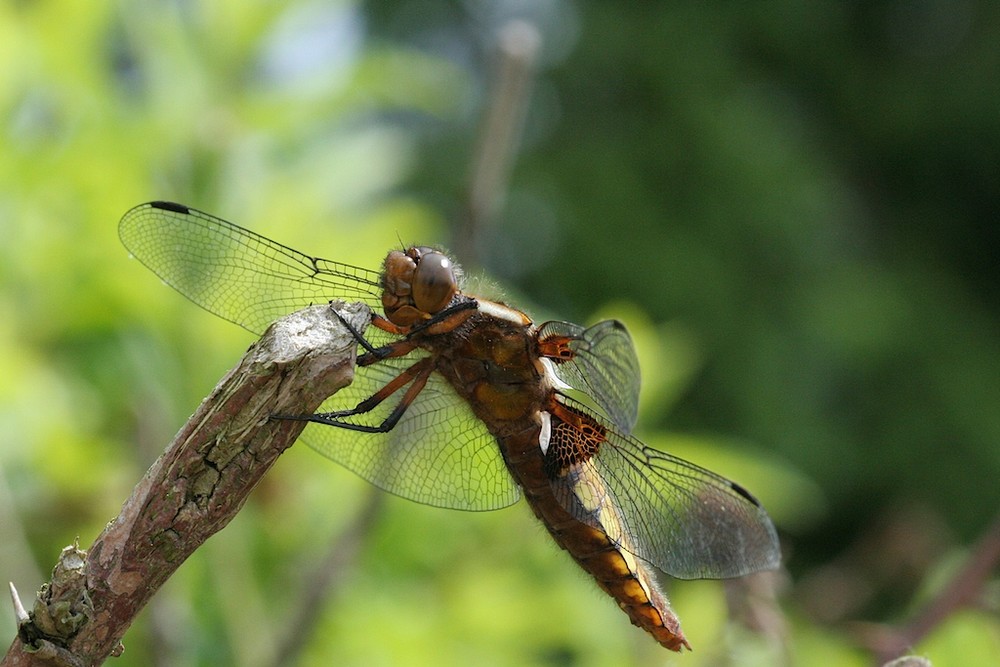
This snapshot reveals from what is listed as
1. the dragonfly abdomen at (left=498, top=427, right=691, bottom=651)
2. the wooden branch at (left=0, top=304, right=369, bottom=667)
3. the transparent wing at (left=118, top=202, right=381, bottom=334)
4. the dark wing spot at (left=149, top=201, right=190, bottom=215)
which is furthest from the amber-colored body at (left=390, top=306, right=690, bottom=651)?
the wooden branch at (left=0, top=304, right=369, bottom=667)

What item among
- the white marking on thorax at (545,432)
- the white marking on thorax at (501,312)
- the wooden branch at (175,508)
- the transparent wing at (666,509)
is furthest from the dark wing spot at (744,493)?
the wooden branch at (175,508)

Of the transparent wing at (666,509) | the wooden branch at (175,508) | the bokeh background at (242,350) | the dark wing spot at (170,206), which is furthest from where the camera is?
the bokeh background at (242,350)

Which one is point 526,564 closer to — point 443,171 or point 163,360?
point 163,360

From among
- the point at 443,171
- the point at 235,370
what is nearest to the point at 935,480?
the point at 443,171

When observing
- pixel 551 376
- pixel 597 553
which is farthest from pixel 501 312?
pixel 597 553

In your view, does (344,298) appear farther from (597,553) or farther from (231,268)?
(597,553)

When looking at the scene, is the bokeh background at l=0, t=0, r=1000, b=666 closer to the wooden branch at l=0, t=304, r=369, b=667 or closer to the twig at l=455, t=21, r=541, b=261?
the twig at l=455, t=21, r=541, b=261

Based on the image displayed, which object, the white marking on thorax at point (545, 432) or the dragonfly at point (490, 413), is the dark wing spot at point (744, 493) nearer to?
the dragonfly at point (490, 413)
